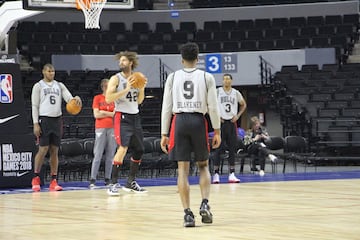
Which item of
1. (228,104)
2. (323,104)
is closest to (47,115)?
(228,104)

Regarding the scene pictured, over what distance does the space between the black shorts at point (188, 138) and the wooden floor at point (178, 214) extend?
64 centimetres

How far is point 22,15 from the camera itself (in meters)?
15.1

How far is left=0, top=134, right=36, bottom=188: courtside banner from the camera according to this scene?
13797 millimetres

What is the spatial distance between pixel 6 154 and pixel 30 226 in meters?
6.73

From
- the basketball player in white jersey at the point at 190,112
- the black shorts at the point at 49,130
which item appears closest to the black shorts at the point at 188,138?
the basketball player in white jersey at the point at 190,112

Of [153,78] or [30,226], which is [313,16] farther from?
[30,226]

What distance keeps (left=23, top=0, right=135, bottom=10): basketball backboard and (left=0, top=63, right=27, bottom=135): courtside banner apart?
4.06ft

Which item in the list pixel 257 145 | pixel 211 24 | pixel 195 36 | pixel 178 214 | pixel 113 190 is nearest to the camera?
pixel 178 214

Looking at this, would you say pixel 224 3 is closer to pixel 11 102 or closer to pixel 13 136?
pixel 11 102

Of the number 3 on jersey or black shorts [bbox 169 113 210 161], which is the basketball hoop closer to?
black shorts [bbox 169 113 210 161]

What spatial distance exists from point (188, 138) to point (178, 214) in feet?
3.29

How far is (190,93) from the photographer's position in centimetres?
770

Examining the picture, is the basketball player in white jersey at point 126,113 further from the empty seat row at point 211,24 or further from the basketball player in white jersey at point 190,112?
the empty seat row at point 211,24

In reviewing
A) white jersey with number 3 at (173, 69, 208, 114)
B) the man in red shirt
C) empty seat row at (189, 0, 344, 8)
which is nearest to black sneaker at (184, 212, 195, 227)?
white jersey with number 3 at (173, 69, 208, 114)
